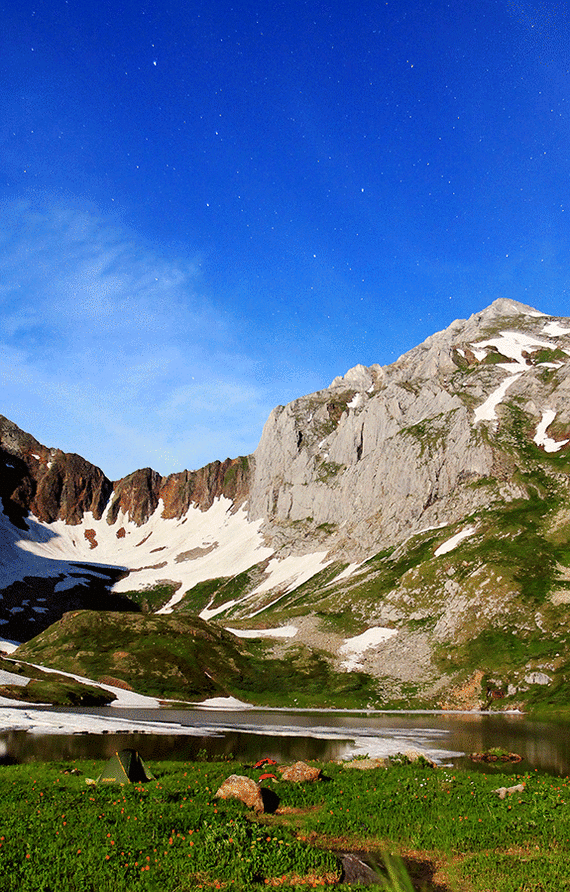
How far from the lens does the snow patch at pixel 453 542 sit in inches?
5979

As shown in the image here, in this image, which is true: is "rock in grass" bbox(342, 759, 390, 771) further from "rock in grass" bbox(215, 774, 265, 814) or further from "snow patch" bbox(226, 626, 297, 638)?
"snow patch" bbox(226, 626, 297, 638)

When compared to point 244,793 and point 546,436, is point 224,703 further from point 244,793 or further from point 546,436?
point 546,436

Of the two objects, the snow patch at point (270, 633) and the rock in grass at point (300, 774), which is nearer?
the rock in grass at point (300, 774)

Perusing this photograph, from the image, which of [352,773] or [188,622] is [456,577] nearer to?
[188,622]

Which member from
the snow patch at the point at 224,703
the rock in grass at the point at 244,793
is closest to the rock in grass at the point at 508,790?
the rock in grass at the point at 244,793

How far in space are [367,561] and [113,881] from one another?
571ft

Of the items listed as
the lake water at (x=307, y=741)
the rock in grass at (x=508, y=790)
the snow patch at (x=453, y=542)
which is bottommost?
the lake water at (x=307, y=741)

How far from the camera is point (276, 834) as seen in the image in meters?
18.6

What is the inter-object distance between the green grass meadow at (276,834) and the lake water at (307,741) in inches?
449

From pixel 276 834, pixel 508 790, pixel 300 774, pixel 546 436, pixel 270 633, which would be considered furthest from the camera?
pixel 546 436

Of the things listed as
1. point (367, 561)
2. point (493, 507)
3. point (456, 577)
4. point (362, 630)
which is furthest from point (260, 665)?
point (493, 507)

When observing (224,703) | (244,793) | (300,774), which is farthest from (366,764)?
(224,703)

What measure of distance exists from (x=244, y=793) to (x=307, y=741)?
97.0 feet

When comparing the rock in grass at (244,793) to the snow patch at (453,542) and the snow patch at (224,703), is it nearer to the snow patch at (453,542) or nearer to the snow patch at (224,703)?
the snow patch at (224,703)
